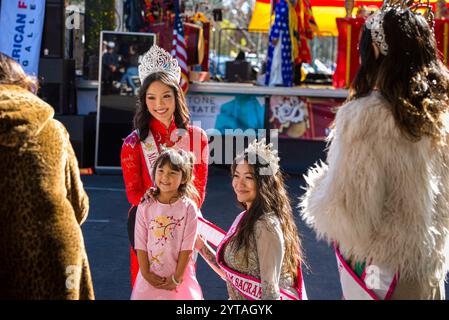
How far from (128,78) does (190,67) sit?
1402 millimetres

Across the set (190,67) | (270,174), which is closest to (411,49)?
(270,174)

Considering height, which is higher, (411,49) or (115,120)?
(411,49)

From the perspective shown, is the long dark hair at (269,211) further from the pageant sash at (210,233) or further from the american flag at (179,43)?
the american flag at (179,43)

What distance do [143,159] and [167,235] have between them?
61 centimetres

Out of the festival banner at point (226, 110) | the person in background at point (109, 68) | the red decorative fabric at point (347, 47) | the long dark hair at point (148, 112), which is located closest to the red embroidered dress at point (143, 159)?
the long dark hair at point (148, 112)

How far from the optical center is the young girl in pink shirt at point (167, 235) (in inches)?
156

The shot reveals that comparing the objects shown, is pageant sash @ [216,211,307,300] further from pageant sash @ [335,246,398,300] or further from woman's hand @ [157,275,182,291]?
pageant sash @ [335,246,398,300]

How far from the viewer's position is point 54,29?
11.5m

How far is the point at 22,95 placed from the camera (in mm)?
3033

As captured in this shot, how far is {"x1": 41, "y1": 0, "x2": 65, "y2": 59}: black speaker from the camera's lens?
37.7ft

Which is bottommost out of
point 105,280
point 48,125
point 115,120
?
point 105,280

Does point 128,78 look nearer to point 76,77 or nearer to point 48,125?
point 76,77

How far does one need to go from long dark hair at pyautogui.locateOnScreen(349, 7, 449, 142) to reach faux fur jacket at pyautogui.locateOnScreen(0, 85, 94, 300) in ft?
3.98

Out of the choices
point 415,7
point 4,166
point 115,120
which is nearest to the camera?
point 4,166
